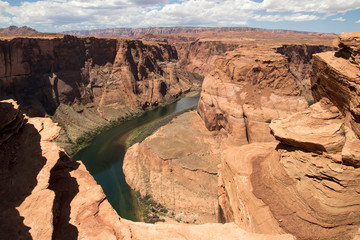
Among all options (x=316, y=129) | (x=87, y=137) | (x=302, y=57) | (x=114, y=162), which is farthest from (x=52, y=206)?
(x=302, y=57)

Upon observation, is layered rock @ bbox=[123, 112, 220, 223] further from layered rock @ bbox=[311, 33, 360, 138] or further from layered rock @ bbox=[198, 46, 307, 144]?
layered rock @ bbox=[311, 33, 360, 138]

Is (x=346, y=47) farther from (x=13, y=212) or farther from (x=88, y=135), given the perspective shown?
(x=88, y=135)

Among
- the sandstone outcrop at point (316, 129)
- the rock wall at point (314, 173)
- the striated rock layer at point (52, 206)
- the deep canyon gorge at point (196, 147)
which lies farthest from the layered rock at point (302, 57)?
the striated rock layer at point (52, 206)

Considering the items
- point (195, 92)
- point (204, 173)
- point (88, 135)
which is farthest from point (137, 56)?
point (204, 173)

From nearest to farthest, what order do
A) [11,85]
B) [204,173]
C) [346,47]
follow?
1. [346,47]
2. [204,173]
3. [11,85]

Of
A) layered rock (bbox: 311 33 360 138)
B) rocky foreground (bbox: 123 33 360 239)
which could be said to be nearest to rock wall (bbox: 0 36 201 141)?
rocky foreground (bbox: 123 33 360 239)

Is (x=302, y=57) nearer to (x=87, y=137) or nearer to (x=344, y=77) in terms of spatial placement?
(x=87, y=137)

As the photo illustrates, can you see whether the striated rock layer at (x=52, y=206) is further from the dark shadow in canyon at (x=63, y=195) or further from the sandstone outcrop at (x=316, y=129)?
the sandstone outcrop at (x=316, y=129)
